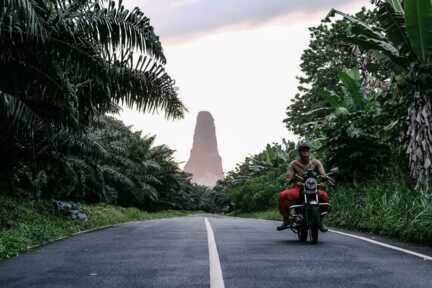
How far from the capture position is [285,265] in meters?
6.95

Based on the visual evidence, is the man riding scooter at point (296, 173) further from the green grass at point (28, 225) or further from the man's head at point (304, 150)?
the green grass at point (28, 225)

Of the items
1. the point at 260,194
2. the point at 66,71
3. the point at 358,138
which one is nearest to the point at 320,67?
the point at 260,194

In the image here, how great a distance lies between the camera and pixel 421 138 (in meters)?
12.6

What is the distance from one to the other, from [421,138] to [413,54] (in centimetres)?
197

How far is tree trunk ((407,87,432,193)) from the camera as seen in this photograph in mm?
12453

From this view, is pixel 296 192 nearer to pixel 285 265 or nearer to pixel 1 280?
pixel 285 265

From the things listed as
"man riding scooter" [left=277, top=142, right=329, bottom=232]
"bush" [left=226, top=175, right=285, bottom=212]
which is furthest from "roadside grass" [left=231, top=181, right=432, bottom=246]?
"bush" [left=226, top=175, right=285, bottom=212]

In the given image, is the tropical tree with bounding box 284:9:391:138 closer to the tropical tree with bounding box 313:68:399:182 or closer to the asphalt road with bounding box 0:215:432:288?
the tropical tree with bounding box 313:68:399:182

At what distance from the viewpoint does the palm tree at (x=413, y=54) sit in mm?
12195

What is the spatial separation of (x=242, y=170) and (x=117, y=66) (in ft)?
184

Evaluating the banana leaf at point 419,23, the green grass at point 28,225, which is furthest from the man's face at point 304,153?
the green grass at point 28,225

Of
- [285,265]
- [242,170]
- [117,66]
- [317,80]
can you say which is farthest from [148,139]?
[285,265]

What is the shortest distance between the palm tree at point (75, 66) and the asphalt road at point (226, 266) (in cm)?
327

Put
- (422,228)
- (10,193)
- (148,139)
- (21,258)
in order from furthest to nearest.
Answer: (148,139) → (10,193) → (422,228) → (21,258)
